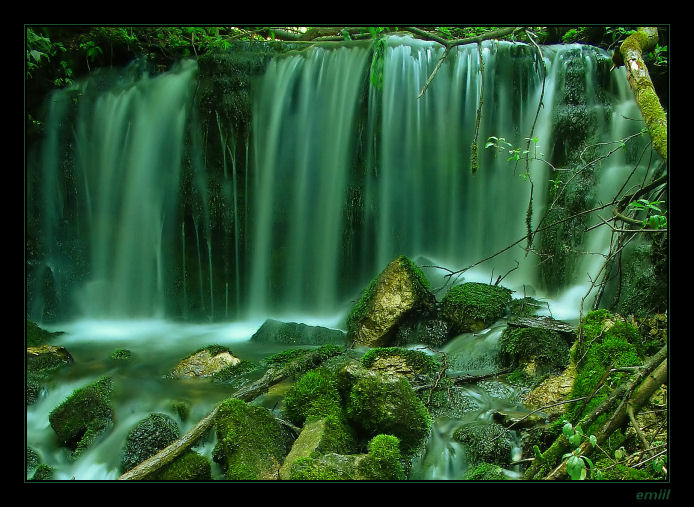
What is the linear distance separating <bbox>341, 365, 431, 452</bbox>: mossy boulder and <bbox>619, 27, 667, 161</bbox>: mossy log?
6.81ft

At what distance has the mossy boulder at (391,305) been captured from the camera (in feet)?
19.0

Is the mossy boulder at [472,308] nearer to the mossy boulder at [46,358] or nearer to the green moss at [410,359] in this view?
the green moss at [410,359]

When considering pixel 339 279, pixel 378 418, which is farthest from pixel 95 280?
pixel 378 418

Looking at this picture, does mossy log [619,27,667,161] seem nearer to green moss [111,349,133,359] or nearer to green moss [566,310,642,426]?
green moss [566,310,642,426]

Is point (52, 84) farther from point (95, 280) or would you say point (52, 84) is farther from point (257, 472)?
point (257, 472)

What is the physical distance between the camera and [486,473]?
298cm

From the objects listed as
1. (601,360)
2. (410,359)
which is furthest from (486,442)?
(410,359)

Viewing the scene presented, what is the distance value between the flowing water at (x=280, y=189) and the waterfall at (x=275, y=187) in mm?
24

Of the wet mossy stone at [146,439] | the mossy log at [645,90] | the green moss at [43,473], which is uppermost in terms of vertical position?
the mossy log at [645,90]

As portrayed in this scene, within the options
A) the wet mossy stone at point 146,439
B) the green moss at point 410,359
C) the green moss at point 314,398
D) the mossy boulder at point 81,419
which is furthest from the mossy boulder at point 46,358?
the green moss at point 410,359

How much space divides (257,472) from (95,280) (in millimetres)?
7153

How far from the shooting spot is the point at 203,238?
909cm

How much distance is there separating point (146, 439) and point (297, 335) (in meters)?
3.02

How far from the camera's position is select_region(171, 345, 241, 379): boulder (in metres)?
5.15
